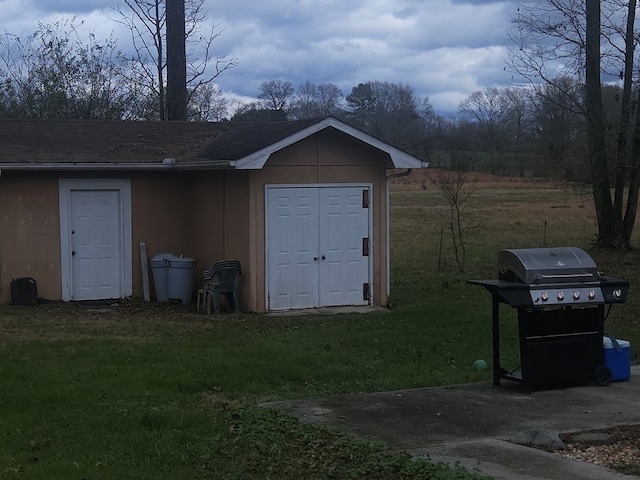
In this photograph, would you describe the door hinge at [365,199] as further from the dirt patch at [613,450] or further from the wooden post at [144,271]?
the dirt patch at [613,450]

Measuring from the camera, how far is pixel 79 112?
2898 centimetres

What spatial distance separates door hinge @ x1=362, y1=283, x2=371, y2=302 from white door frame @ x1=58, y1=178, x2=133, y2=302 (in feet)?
13.6

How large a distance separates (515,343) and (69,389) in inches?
229

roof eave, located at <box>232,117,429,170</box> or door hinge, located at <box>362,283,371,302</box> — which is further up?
roof eave, located at <box>232,117,429,170</box>

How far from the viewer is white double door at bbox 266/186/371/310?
575 inches

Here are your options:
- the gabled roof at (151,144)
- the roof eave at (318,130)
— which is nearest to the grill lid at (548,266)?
the roof eave at (318,130)

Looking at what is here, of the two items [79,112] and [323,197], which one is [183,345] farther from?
[79,112]

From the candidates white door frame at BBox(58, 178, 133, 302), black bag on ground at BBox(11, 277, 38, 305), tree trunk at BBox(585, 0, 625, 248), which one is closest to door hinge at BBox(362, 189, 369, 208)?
white door frame at BBox(58, 178, 133, 302)

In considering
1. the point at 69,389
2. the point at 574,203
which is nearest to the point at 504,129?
the point at 574,203

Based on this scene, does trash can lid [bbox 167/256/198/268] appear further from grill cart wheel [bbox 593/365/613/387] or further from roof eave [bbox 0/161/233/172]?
grill cart wheel [bbox 593/365/613/387]

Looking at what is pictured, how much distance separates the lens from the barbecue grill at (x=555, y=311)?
8.37 meters

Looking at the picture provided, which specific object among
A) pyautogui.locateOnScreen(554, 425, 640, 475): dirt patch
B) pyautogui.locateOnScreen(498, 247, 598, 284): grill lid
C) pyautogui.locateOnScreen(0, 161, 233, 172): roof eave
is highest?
pyautogui.locateOnScreen(0, 161, 233, 172): roof eave

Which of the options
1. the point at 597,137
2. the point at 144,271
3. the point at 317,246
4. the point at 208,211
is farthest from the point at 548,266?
the point at 597,137

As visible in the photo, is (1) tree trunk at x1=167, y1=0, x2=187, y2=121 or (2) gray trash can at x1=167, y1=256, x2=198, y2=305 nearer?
(2) gray trash can at x1=167, y1=256, x2=198, y2=305
